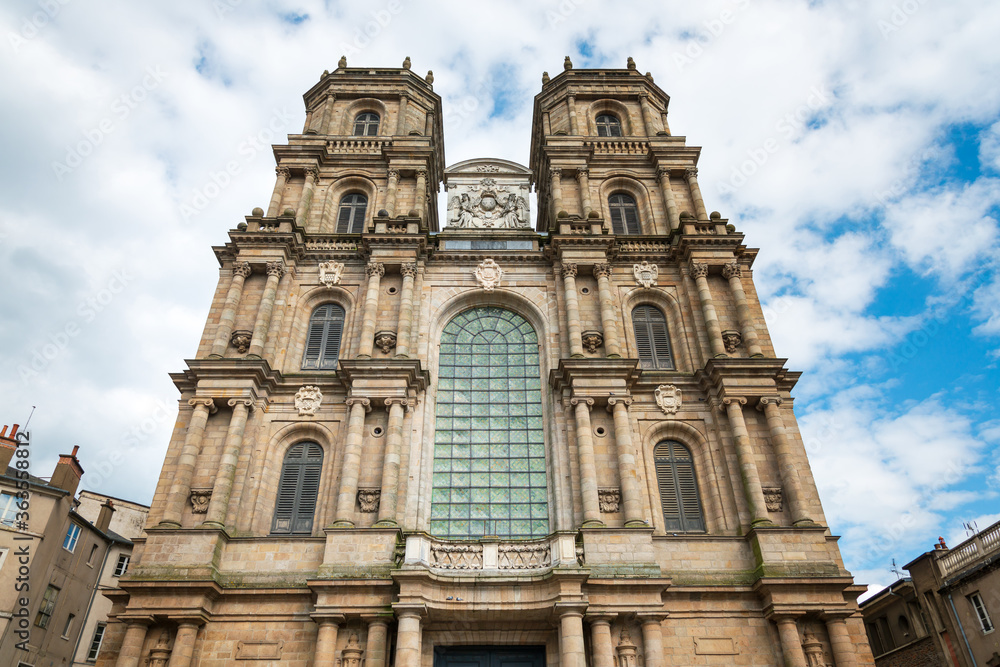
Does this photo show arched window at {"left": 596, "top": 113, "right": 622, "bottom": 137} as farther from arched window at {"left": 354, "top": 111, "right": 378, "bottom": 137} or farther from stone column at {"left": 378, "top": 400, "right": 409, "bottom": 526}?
stone column at {"left": 378, "top": 400, "right": 409, "bottom": 526}

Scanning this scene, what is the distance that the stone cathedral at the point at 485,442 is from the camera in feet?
61.9

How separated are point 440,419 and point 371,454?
10.5ft

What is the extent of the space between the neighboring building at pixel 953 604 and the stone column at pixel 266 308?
94.2 feet

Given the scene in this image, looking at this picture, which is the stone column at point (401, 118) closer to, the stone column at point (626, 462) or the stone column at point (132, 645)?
the stone column at point (626, 462)

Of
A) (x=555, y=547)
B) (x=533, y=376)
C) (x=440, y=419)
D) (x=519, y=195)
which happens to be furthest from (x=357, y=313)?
(x=555, y=547)

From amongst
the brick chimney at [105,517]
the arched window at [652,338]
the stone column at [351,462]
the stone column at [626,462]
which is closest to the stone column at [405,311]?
the stone column at [351,462]

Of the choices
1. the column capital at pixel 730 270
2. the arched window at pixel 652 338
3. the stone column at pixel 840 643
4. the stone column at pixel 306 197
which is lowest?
the stone column at pixel 840 643

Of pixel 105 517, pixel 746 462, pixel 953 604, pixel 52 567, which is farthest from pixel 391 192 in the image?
pixel 953 604

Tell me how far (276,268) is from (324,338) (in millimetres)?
3325

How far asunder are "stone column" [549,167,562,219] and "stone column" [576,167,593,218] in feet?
2.97

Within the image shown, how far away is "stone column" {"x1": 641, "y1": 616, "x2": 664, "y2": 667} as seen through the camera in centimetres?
1825

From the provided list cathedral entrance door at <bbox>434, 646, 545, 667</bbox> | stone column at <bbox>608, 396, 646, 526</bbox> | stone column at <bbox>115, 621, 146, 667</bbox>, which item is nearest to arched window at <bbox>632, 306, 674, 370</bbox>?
stone column at <bbox>608, 396, 646, 526</bbox>

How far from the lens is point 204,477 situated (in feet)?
70.6

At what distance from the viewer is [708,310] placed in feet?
84.2
